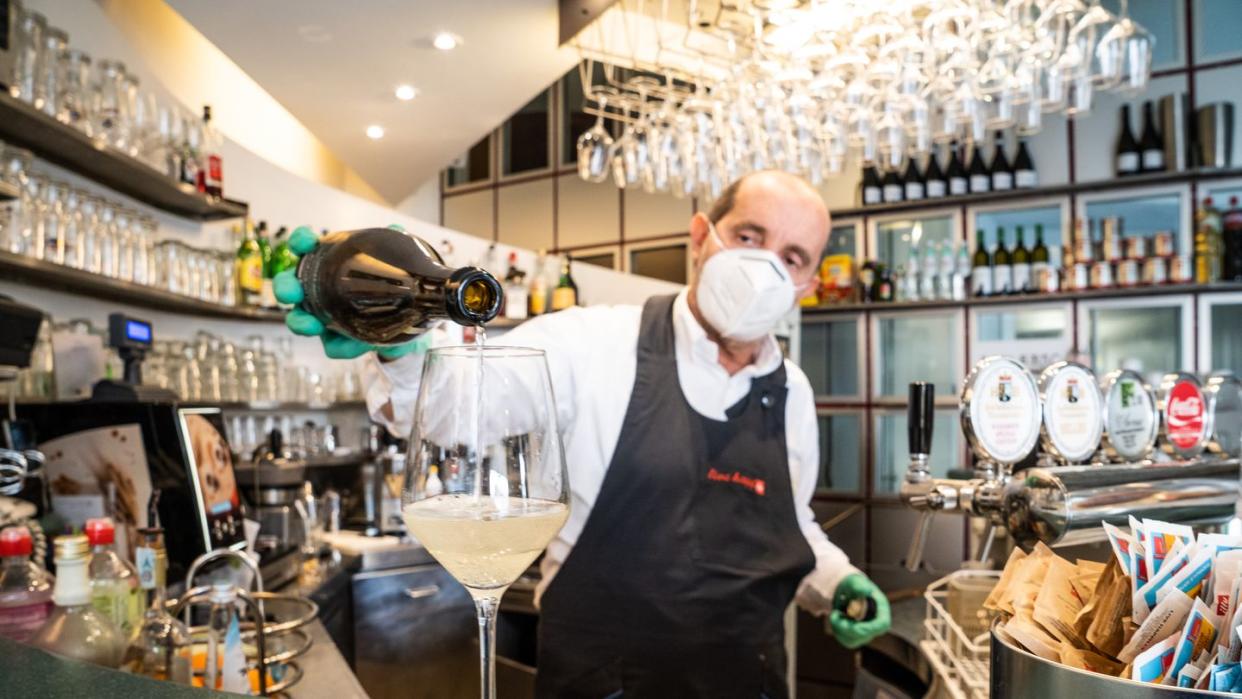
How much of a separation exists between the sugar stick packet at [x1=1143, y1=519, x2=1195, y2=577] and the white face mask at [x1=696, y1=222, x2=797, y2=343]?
1.31 m

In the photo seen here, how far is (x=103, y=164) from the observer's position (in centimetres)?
261

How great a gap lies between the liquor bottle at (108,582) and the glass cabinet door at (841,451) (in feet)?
16.2

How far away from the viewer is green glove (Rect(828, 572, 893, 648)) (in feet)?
5.99

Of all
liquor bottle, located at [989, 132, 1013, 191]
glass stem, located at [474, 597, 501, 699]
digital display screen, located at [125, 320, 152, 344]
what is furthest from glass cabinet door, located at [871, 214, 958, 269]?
glass stem, located at [474, 597, 501, 699]

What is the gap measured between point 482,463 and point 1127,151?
5.39m

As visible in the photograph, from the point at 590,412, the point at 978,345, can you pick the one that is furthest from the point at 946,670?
the point at 978,345

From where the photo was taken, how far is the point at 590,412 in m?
1.90

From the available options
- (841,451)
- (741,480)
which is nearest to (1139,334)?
(841,451)

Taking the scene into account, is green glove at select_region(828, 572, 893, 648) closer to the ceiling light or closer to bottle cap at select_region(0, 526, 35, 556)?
bottle cap at select_region(0, 526, 35, 556)

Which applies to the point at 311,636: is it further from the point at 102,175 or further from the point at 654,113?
the point at 654,113

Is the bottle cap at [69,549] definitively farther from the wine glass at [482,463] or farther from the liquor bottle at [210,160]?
the liquor bottle at [210,160]

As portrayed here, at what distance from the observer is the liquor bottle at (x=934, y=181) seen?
5.46 m

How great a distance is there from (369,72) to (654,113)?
1253 mm

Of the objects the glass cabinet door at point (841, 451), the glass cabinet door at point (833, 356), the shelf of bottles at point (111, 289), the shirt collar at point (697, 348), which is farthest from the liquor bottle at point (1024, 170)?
the shelf of bottles at point (111, 289)
